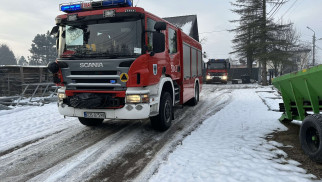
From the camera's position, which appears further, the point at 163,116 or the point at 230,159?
the point at 163,116

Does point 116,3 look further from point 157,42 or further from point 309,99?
point 309,99

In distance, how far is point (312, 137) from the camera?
12.9ft

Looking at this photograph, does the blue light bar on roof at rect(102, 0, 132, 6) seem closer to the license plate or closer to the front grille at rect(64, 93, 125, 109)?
Answer: the front grille at rect(64, 93, 125, 109)

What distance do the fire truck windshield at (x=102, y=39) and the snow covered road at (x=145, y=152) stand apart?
2014 millimetres

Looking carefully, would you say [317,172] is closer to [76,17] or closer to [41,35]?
[76,17]

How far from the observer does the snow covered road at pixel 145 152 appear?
348cm

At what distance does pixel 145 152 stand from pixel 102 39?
269 centimetres

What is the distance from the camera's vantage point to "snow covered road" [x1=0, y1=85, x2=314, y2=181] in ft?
11.4

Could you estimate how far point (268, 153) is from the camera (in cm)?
420

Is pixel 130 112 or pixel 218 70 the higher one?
pixel 218 70

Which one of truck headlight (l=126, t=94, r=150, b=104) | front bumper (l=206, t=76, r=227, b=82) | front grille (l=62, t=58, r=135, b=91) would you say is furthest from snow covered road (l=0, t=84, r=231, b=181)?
front bumper (l=206, t=76, r=227, b=82)

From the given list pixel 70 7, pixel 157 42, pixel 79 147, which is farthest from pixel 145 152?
pixel 70 7

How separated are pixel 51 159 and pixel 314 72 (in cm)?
484

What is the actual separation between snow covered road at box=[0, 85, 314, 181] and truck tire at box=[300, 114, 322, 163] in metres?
0.38
